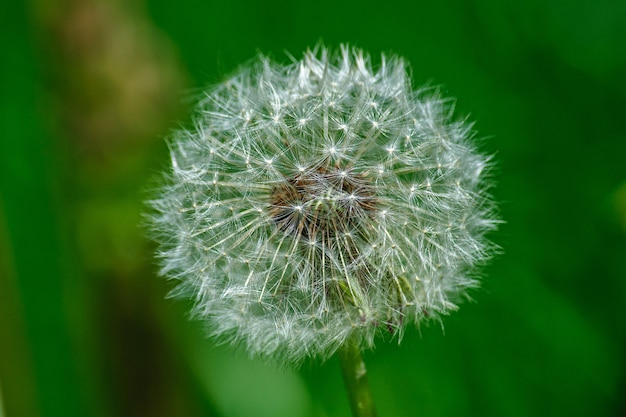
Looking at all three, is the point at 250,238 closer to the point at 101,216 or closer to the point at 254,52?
the point at 101,216

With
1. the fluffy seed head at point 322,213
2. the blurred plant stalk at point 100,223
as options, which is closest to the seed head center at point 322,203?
the fluffy seed head at point 322,213

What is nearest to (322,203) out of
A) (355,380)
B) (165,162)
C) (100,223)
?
(355,380)

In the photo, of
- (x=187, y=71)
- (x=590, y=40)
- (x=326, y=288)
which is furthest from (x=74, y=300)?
(x=590, y=40)

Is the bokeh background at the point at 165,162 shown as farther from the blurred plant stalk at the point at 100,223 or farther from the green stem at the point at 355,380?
the green stem at the point at 355,380

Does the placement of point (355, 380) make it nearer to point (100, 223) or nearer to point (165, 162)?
point (165, 162)

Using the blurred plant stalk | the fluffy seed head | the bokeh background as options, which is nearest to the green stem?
the fluffy seed head

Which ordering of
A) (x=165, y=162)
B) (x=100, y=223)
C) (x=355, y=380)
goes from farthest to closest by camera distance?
(x=100, y=223) < (x=165, y=162) < (x=355, y=380)

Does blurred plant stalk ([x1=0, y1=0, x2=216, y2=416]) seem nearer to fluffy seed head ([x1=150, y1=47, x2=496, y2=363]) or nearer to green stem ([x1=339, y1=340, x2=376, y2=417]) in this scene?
fluffy seed head ([x1=150, y1=47, x2=496, y2=363])

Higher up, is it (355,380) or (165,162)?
(165,162)
